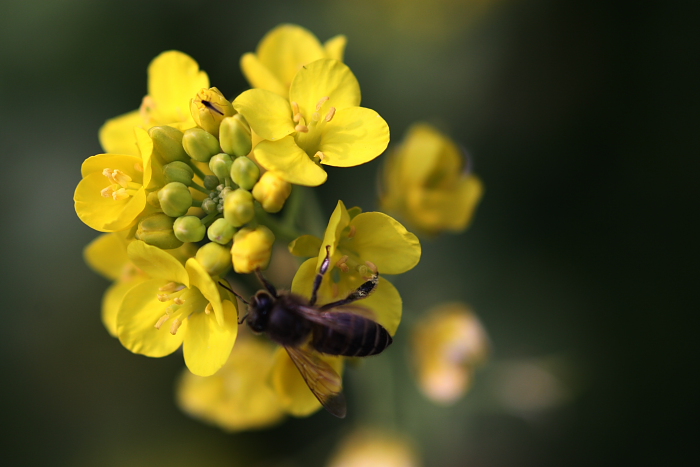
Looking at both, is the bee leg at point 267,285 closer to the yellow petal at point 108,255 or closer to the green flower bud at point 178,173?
the green flower bud at point 178,173

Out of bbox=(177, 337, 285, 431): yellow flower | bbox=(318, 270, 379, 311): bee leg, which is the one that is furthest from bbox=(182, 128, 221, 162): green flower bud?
bbox=(177, 337, 285, 431): yellow flower

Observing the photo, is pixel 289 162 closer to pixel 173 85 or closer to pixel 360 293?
pixel 360 293

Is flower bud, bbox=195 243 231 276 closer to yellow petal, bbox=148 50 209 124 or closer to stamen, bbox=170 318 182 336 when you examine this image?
stamen, bbox=170 318 182 336

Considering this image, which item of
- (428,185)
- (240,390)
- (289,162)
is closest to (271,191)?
(289,162)

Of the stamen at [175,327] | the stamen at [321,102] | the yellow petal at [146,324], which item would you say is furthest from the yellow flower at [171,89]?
the stamen at [175,327]

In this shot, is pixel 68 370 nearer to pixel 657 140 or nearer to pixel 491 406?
pixel 491 406
